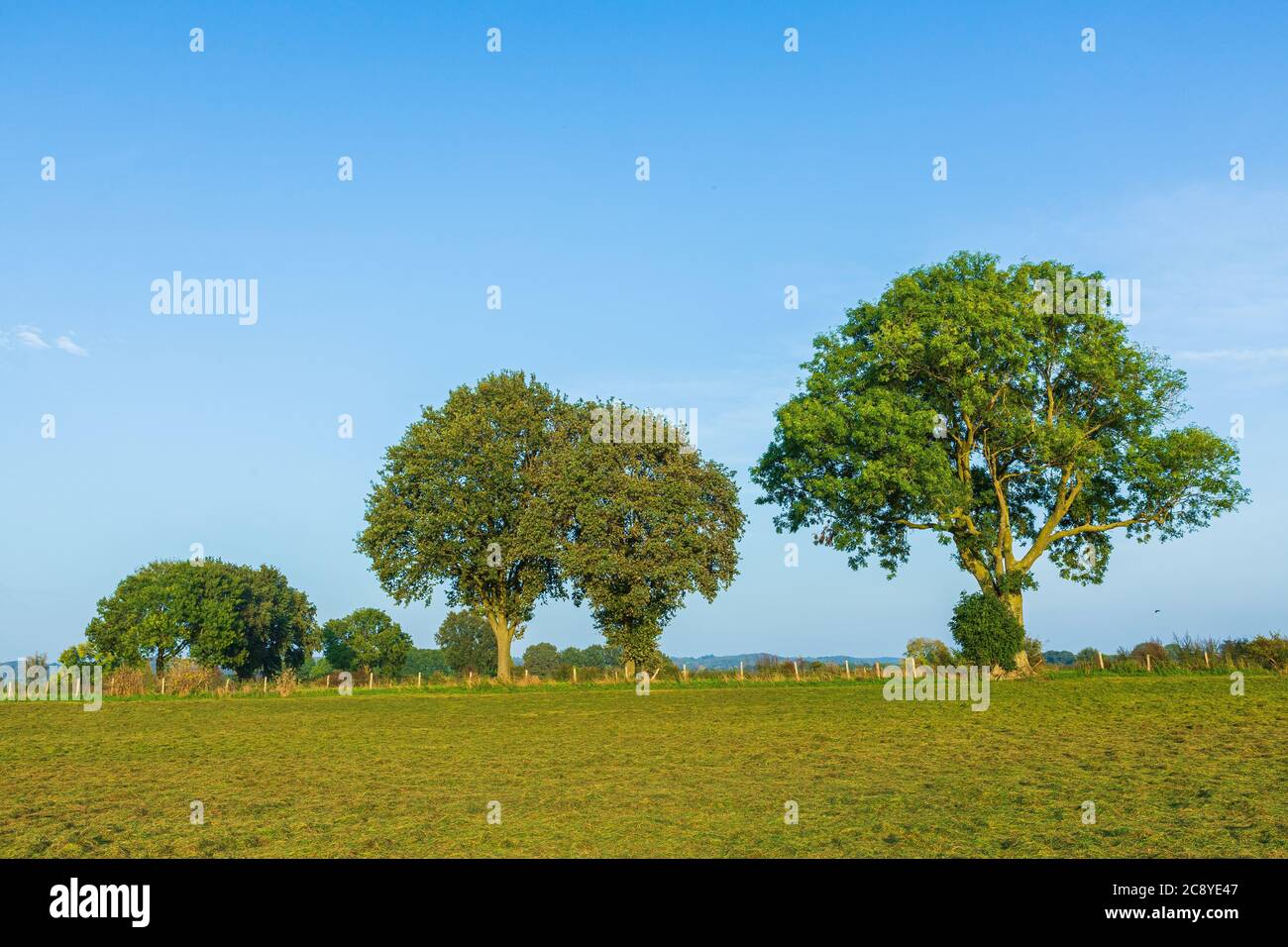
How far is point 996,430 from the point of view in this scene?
51.8 m

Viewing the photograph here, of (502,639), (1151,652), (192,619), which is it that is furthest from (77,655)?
(1151,652)

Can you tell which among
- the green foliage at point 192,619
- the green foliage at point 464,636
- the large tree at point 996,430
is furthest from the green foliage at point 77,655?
the large tree at point 996,430

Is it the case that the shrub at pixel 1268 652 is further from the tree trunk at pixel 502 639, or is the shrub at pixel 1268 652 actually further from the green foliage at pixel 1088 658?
the tree trunk at pixel 502 639

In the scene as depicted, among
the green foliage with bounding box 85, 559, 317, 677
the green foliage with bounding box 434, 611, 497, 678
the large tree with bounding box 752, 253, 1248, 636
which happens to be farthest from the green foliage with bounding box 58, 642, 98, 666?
A: the large tree with bounding box 752, 253, 1248, 636

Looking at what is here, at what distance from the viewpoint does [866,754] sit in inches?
739

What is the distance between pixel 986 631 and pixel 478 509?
111 feet

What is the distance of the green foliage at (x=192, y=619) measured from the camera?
10600 centimetres

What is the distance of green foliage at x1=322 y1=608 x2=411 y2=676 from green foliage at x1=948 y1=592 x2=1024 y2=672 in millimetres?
104403

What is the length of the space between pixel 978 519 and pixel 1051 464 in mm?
4556

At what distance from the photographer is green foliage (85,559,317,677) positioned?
106000 millimetres

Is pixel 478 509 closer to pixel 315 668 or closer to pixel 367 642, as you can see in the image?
pixel 367 642

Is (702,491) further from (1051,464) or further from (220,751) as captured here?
(220,751)
